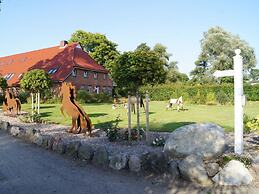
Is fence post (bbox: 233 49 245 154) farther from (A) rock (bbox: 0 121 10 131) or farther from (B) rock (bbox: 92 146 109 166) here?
(A) rock (bbox: 0 121 10 131)

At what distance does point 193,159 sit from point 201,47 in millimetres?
52067

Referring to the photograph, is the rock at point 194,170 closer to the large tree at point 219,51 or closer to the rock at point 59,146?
the rock at point 59,146

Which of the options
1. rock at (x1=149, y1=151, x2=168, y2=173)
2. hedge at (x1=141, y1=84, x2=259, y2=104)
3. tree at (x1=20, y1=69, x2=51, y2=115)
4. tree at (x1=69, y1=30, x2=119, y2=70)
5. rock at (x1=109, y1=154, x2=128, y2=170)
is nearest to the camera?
rock at (x1=149, y1=151, x2=168, y2=173)

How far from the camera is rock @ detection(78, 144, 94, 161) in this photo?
752 cm

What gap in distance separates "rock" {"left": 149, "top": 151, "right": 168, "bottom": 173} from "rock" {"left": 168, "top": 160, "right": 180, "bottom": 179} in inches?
6.7

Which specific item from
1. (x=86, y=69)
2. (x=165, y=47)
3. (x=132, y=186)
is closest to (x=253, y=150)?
(x=132, y=186)

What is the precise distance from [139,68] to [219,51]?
4682cm

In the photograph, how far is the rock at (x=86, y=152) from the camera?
296 inches

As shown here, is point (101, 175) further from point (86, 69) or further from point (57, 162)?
point (86, 69)

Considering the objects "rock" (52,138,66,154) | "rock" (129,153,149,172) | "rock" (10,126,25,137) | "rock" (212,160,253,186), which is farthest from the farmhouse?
"rock" (212,160,253,186)

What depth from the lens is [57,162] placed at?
7680 millimetres

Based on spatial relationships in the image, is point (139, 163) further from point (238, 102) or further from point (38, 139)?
point (38, 139)

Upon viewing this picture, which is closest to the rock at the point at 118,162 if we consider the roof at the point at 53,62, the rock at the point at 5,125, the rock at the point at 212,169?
the rock at the point at 212,169

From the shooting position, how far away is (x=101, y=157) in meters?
7.24
